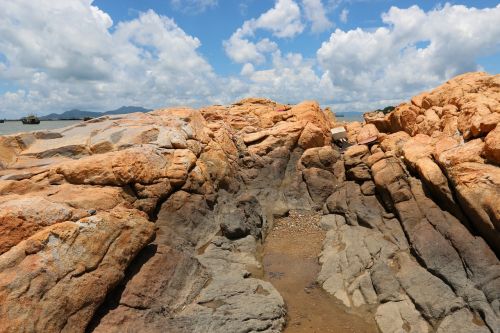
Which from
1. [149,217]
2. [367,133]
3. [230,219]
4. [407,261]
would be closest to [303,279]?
[407,261]

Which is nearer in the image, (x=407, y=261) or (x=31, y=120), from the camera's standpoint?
(x=407, y=261)

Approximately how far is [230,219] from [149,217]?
456 cm

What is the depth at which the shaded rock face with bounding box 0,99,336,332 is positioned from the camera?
12.0 meters

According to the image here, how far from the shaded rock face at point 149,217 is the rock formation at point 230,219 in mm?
60

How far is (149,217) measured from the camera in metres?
17.4

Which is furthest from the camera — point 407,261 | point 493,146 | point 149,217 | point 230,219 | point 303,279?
point 230,219

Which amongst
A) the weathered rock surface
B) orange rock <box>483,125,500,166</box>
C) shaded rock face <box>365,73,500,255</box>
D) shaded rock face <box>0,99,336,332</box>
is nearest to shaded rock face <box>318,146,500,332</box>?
the weathered rock surface

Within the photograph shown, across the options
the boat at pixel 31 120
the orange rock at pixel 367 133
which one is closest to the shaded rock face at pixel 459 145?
the orange rock at pixel 367 133

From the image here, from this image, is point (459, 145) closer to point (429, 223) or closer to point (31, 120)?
point (429, 223)

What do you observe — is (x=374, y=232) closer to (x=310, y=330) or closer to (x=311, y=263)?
(x=311, y=263)

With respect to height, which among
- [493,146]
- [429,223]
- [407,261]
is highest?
[493,146]

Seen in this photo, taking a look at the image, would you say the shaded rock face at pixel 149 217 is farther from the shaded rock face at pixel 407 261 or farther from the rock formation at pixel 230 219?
the shaded rock face at pixel 407 261

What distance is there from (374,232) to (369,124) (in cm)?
1202

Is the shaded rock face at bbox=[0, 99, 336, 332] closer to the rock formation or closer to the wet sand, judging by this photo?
the rock formation
